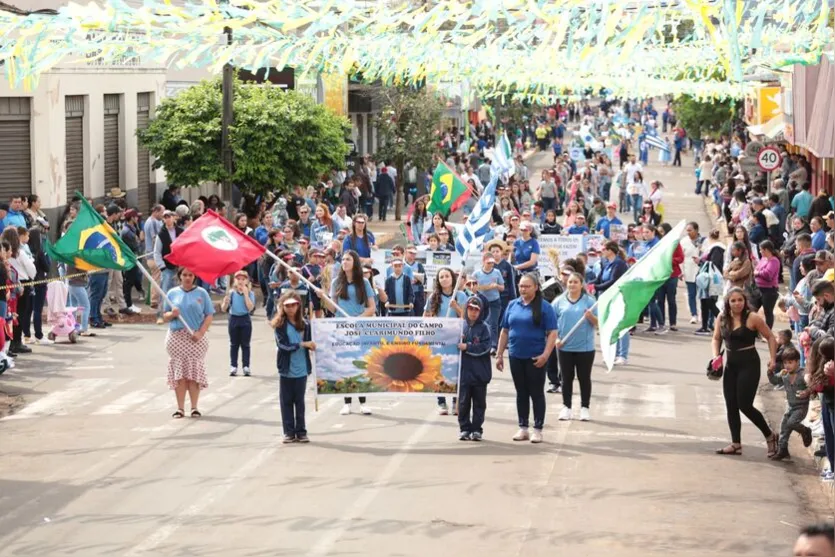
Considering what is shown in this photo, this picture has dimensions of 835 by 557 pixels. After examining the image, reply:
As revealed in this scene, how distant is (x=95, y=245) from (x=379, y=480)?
18.8 feet

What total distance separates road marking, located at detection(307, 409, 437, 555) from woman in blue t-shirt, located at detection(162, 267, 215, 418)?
7.32ft

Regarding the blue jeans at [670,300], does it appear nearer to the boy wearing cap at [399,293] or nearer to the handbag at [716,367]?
the boy wearing cap at [399,293]

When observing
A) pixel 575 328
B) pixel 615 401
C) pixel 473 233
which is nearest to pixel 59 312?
pixel 473 233

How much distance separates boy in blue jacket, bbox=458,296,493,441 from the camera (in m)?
14.2

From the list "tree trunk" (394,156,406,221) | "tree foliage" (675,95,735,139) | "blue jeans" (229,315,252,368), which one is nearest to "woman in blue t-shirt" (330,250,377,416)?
"blue jeans" (229,315,252,368)

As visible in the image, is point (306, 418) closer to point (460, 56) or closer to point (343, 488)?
point (343, 488)

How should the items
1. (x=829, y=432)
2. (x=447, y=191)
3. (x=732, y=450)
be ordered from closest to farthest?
(x=829, y=432) < (x=732, y=450) < (x=447, y=191)

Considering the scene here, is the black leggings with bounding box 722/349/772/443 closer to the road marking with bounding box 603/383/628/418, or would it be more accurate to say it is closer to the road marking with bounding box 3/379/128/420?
the road marking with bounding box 603/383/628/418

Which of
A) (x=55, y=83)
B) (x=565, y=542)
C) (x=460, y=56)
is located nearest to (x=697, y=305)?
(x=460, y=56)

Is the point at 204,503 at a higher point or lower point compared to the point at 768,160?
lower

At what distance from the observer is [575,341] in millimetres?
15133

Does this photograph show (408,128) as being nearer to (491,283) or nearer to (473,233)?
(473,233)

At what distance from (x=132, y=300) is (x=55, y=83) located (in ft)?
18.2

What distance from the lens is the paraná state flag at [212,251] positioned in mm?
15734
